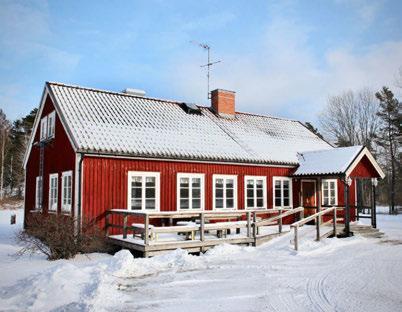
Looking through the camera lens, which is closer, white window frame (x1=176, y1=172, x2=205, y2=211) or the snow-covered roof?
the snow-covered roof

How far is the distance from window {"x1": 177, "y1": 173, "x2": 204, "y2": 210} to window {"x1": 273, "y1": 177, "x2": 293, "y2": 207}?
4.62 meters

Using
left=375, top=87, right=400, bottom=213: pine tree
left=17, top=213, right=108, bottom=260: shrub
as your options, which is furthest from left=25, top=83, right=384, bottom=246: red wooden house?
left=375, top=87, right=400, bottom=213: pine tree

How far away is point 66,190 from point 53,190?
2000mm

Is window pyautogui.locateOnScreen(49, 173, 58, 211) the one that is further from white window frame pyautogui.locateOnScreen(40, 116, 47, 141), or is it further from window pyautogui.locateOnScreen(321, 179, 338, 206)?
window pyautogui.locateOnScreen(321, 179, 338, 206)

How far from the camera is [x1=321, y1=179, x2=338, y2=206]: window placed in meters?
22.3

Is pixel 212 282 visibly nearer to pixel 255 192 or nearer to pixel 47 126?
pixel 255 192

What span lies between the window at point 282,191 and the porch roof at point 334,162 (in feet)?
2.21

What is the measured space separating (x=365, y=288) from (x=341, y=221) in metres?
13.4

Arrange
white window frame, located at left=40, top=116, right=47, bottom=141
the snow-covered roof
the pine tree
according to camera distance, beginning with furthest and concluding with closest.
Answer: the pine tree
white window frame, located at left=40, top=116, right=47, bottom=141
the snow-covered roof

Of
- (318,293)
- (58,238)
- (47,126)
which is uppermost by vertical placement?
(47,126)

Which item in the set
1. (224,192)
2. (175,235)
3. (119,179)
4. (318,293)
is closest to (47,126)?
(119,179)

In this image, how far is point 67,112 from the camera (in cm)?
1673

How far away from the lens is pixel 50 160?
60.5ft

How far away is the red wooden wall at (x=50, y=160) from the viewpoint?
16.4 m
